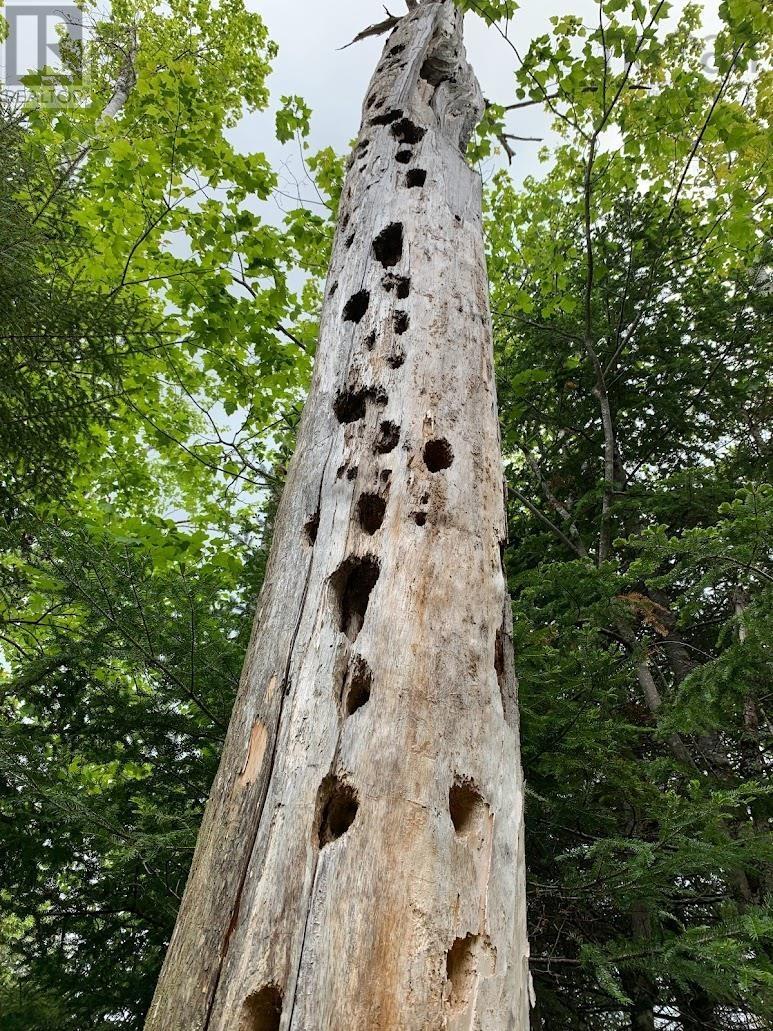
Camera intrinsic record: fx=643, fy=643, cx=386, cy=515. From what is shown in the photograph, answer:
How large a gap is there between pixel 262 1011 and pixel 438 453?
1496mm

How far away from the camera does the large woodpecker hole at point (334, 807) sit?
140 centimetres

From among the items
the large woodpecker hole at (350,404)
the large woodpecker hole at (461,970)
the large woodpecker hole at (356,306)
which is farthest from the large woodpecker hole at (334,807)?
the large woodpecker hole at (356,306)

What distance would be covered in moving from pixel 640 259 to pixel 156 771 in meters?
6.65

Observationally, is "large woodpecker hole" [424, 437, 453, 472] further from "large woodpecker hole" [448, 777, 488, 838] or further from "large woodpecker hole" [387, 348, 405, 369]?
"large woodpecker hole" [448, 777, 488, 838]

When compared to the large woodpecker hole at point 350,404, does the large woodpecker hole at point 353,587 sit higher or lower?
lower

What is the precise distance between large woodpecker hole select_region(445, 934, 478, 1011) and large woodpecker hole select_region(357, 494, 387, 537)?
1.06 meters

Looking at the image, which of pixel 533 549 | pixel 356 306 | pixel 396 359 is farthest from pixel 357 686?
pixel 533 549

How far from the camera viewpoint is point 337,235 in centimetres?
317

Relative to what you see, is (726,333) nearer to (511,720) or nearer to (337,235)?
(337,235)

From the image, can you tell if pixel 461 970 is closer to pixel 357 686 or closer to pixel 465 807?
pixel 465 807

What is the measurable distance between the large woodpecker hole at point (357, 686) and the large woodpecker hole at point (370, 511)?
48cm

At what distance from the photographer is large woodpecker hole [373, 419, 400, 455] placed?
2.09m

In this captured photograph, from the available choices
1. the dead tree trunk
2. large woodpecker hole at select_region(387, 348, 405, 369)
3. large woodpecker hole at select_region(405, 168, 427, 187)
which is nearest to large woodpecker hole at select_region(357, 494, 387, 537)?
the dead tree trunk

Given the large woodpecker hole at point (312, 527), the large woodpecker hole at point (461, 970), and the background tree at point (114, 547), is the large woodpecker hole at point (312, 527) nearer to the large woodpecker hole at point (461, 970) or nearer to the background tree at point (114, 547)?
the large woodpecker hole at point (461, 970)
